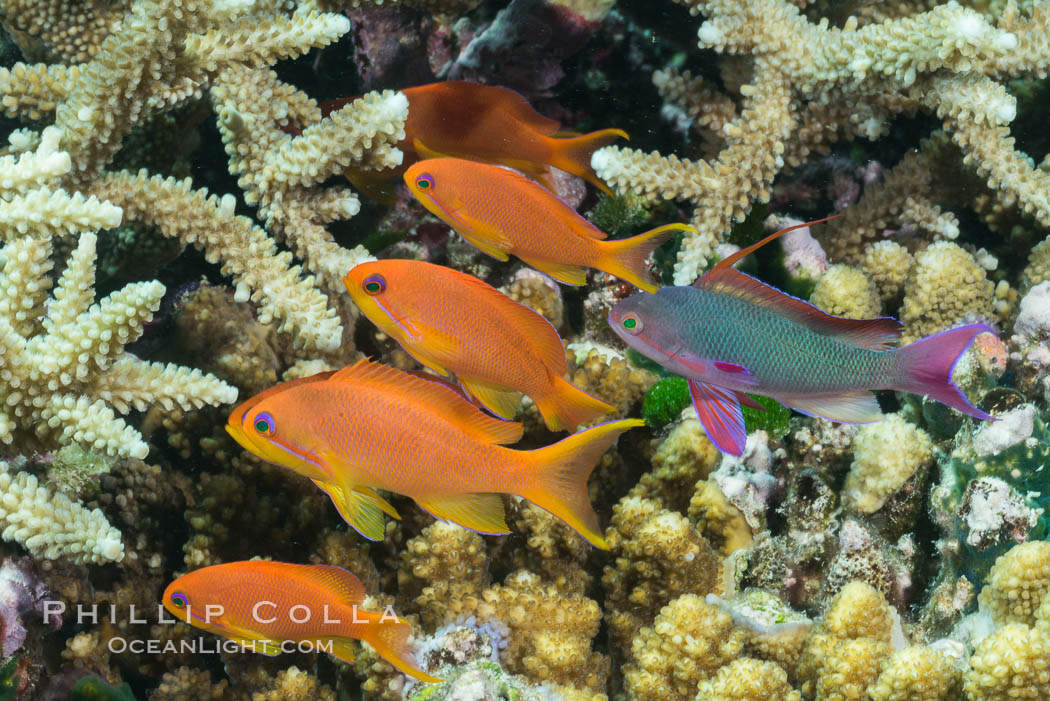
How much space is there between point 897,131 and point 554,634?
2817mm

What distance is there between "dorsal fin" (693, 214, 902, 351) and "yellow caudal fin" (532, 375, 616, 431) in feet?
1.36

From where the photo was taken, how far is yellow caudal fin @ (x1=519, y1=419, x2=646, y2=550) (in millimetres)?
1796

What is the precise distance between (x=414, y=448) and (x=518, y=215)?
0.73 meters

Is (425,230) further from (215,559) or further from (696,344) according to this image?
(696,344)

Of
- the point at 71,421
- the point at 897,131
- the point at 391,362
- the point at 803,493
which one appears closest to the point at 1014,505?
the point at 803,493

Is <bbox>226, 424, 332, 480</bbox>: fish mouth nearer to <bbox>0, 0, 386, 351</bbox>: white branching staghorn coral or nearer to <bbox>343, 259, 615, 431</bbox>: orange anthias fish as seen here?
<bbox>343, 259, 615, 431</bbox>: orange anthias fish

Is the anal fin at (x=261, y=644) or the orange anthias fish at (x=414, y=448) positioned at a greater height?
the orange anthias fish at (x=414, y=448)

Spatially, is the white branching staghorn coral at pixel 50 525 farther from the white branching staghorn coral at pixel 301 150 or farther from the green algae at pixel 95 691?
the white branching staghorn coral at pixel 301 150

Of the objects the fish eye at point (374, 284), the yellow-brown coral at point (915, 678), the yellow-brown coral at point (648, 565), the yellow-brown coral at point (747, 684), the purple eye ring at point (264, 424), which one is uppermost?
the fish eye at point (374, 284)

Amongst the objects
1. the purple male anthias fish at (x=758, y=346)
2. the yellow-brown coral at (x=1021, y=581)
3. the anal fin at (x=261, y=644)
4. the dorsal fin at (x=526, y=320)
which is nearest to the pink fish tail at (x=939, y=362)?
the purple male anthias fish at (x=758, y=346)

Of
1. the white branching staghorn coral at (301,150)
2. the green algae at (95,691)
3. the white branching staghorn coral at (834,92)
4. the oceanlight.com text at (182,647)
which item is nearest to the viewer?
the green algae at (95,691)

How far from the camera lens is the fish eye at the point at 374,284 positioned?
2.00 meters

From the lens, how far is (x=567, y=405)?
207 cm

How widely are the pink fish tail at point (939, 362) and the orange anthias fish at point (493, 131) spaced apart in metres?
1.21
